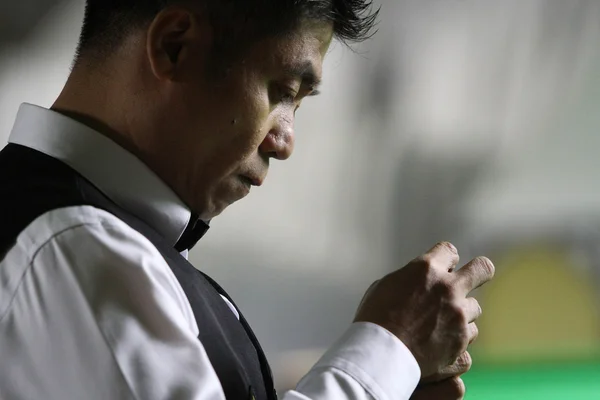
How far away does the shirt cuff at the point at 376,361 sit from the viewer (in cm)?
52

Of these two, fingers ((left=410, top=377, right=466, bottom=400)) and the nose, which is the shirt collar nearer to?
the nose

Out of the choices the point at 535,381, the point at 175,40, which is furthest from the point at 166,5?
the point at 535,381

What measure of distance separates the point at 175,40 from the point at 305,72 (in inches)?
4.2

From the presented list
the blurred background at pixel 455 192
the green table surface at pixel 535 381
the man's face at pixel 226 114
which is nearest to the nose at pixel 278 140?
the man's face at pixel 226 114

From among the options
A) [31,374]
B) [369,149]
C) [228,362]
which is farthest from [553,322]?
[31,374]

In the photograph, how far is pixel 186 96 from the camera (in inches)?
22.7

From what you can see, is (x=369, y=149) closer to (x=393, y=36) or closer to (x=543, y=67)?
(x=393, y=36)

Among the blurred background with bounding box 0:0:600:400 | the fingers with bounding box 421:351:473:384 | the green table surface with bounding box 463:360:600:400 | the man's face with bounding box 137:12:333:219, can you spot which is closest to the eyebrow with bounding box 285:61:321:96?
the man's face with bounding box 137:12:333:219

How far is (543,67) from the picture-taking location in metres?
1.10

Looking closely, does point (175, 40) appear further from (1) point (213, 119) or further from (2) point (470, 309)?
(2) point (470, 309)

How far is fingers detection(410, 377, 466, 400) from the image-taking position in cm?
61

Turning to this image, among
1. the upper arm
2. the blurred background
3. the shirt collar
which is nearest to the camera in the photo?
the upper arm

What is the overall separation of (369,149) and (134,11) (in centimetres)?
54

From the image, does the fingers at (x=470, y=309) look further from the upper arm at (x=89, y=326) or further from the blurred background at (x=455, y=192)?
the blurred background at (x=455, y=192)
